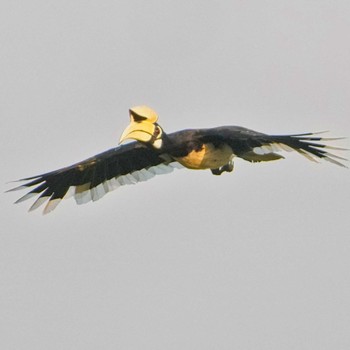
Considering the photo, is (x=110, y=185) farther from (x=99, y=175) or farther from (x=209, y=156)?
(x=209, y=156)

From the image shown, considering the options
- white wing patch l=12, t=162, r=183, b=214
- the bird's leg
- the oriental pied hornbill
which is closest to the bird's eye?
the oriental pied hornbill

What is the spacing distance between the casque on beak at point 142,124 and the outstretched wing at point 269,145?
36.0 inches

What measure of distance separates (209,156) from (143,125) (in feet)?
3.52

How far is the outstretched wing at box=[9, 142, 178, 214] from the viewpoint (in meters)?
25.2

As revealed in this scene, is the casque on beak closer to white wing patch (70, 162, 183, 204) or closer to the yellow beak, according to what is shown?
the yellow beak

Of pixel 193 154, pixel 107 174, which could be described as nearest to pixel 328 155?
pixel 193 154

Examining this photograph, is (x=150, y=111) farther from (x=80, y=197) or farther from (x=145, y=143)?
(x=80, y=197)

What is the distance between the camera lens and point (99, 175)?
2547 cm

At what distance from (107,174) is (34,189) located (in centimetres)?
110

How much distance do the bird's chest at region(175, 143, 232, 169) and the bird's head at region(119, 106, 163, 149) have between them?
59 centimetres

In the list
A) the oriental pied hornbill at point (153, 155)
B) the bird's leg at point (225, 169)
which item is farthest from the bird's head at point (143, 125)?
the bird's leg at point (225, 169)

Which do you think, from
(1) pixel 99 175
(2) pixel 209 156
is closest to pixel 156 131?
(2) pixel 209 156

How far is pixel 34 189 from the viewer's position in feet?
82.6

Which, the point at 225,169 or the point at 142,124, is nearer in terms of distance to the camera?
the point at 142,124
